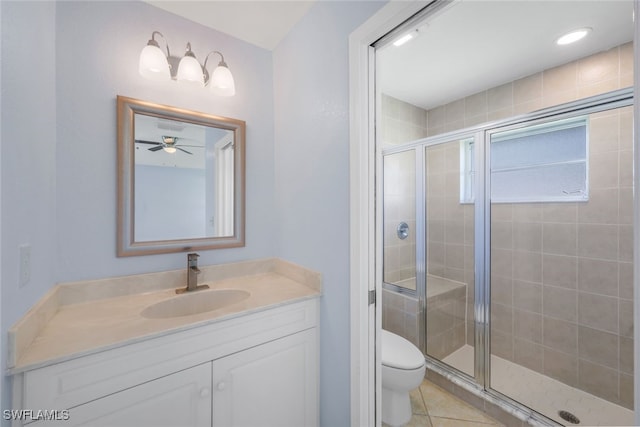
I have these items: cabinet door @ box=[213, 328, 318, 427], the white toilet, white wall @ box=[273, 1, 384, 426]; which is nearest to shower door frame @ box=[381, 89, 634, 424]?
the white toilet

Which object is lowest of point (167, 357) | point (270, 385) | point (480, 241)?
point (270, 385)

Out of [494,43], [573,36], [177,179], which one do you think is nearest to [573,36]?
[573,36]

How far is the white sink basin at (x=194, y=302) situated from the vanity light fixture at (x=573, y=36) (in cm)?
240

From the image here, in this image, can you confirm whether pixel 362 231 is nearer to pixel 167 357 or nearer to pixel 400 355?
pixel 167 357

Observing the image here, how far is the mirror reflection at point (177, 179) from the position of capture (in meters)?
1.22

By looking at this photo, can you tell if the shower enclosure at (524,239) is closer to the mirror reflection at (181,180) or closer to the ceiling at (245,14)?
the ceiling at (245,14)

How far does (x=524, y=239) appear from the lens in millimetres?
2045

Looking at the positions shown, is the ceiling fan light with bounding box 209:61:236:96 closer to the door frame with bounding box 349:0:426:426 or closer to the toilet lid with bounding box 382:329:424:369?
the door frame with bounding box 349:0:426:426

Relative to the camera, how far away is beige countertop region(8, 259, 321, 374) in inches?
29.0

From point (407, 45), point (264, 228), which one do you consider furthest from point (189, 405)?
point (407, 45)

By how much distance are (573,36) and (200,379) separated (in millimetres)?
2678

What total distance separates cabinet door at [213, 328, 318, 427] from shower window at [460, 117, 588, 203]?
1.91 m

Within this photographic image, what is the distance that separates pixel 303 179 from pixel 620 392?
2.47 metres

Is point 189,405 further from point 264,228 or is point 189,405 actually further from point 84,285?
point 264,228
